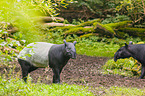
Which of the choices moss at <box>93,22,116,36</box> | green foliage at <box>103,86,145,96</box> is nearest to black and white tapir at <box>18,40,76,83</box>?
green foliage at <box>103,86,145,96</box>

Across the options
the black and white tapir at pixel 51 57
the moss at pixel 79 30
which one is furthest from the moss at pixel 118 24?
the black and white tapir at pixel 51 57

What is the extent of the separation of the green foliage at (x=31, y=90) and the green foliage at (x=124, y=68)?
3.47 meters

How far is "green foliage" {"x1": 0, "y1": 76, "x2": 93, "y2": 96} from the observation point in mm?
4500

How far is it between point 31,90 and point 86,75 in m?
3.86

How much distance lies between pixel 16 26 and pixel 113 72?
29.3ft

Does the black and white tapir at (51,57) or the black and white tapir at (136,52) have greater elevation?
the black and white tapir at (51,57)

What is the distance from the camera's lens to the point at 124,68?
9297mm

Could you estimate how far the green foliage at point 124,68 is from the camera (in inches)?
351

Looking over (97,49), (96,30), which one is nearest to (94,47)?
(97,49)

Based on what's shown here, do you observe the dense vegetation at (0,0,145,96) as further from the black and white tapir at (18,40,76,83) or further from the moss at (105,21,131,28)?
the black and white tapir at (18,40,76,83)

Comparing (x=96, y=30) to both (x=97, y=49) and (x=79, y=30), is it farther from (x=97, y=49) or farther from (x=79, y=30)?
(x=97, y=49)

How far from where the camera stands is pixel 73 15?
2156 centimetres

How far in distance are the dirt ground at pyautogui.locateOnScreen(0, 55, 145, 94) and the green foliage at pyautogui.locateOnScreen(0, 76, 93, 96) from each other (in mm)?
342

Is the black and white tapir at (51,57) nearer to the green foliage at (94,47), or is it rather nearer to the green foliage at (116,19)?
the green foliage at (94,47)
